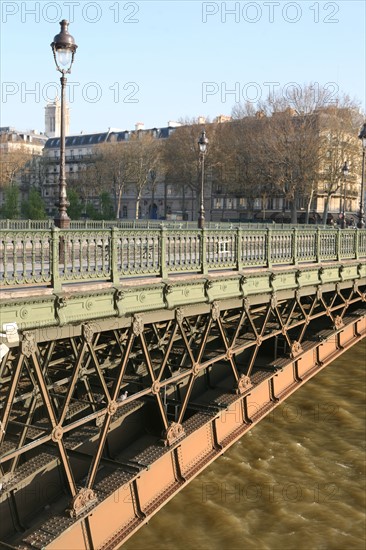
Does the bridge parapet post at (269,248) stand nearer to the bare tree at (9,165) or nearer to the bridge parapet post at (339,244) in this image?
the bridge parapet post at (339,244)

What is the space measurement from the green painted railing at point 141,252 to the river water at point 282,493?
5895mm

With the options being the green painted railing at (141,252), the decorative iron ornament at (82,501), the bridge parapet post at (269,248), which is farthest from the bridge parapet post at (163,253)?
the bridge parapet post at (269,248)

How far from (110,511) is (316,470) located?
8.98 metres

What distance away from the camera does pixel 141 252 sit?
10477 millimetres

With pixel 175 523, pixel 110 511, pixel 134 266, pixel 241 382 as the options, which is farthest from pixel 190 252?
pixel 175 523

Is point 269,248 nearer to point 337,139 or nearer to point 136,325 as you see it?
point 136,325

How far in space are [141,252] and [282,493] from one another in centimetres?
873

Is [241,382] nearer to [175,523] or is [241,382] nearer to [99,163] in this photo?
[175,523]

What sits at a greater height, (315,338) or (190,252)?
(190,252)

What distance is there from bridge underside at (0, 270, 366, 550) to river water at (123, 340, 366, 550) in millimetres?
2795

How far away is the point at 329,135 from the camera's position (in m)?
61.6

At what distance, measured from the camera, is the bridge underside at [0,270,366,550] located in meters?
9.03

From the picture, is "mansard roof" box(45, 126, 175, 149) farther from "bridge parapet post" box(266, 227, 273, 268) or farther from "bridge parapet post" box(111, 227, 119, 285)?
"bridge parapet post" box(111, 227, 119, 285)

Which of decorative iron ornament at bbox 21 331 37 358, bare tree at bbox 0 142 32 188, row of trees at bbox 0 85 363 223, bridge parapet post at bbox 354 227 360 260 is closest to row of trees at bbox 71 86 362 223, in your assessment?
row of trees at bbox 0 85 363 223
